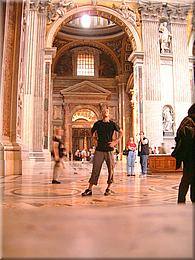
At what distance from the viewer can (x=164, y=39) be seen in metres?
15.7

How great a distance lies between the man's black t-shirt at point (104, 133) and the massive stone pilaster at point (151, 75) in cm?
1063

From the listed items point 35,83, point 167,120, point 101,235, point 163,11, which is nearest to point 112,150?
point 101,235

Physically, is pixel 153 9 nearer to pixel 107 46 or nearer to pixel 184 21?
pixel 184 21

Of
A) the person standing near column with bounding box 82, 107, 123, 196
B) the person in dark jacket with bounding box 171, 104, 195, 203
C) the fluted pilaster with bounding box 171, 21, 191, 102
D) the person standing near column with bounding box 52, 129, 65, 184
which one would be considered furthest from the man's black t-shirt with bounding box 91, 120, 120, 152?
the fluted pilaster with bounding box 171, 21, 191, 102

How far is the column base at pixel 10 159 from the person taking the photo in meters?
5.98

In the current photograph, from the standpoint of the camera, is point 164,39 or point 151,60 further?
point 164,39

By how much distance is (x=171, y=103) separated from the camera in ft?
49.6

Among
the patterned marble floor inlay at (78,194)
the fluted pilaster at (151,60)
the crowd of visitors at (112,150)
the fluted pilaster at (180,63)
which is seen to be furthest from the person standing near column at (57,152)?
the fluted pilaster at (180,63)

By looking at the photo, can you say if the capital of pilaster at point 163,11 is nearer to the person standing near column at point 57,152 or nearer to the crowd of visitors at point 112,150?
the person standing near column at point 57,152

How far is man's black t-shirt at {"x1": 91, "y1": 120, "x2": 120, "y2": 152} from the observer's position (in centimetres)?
406

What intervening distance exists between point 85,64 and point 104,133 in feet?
74.0

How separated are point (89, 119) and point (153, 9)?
1267 cm

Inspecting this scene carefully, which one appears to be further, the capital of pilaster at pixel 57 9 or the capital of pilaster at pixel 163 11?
the capital of pilaster at pixel 163 11

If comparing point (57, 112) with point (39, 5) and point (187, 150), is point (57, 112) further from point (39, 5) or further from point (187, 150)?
point (187, 150)
